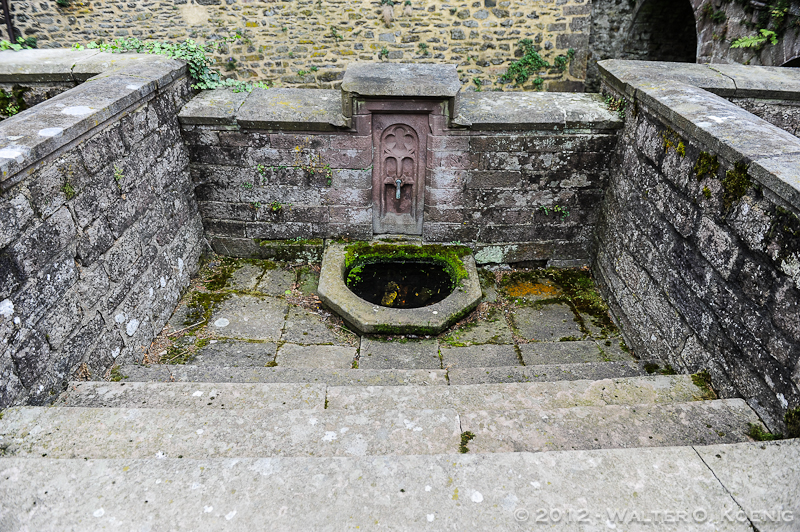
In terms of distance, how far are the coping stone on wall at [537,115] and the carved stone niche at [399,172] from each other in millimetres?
451

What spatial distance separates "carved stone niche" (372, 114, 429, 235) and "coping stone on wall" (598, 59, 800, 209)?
5.99 ft

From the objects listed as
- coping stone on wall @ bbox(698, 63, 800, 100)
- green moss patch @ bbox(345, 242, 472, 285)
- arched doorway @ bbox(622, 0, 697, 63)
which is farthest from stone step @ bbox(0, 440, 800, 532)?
arched doorway @ bbox(622, 0, 697, 63)

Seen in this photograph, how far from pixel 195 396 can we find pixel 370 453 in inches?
46.2

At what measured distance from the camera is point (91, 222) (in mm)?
3211

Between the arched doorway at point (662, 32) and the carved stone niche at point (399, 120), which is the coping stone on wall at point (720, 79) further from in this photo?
the arched doorway at point (662, 32)

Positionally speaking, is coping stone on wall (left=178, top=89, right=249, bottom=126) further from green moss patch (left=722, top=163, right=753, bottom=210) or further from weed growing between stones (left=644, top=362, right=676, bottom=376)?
weed growing between stones (left=644, top=362, right=676, bottom=376)

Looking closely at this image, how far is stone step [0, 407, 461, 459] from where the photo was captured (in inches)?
82.7

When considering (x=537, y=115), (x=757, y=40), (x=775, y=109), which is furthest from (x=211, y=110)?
(x=757, y=40)

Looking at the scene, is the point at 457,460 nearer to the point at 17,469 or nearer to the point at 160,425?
the point at 160,425

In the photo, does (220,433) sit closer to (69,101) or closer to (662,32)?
(69,101)

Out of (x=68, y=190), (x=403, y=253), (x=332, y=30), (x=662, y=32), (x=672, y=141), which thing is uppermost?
(x=332, y=30)

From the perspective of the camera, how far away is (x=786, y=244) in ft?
7.74

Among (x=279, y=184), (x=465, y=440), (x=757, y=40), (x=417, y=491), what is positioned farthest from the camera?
(x=757, y=40)

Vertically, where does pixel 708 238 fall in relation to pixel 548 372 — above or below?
above
